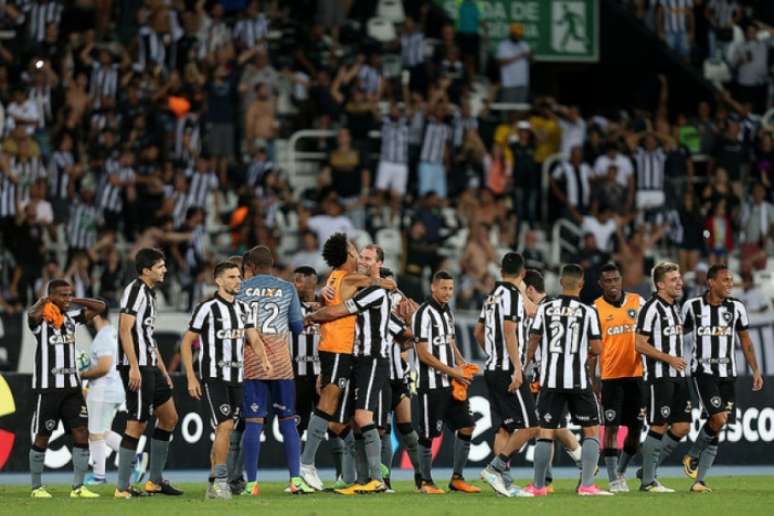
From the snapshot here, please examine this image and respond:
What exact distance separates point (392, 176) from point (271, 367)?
12898 millimetres

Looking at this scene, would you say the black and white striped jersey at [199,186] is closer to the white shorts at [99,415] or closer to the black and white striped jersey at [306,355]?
the white shorts at [99,415]

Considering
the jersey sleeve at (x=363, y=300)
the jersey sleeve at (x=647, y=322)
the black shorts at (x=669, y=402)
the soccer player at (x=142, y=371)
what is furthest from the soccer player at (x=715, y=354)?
the soccer player at (x=142, y=371)

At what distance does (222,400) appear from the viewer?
51.3 feet

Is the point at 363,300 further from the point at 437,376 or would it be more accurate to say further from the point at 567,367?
the point at 567,367

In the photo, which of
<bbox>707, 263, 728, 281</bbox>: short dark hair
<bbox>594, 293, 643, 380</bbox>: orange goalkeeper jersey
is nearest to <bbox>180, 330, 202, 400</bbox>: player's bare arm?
<bbox>594, 293, 643, 380</bbox>: orange goalkeeper jersey

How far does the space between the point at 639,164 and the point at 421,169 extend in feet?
13.0

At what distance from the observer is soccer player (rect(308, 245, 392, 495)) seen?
52.6ft

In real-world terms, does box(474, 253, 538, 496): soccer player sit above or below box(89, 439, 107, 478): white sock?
above

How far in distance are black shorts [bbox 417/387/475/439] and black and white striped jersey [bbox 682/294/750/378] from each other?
2.32m

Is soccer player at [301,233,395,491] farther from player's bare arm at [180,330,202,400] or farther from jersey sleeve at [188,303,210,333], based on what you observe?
player's bare arm at [180,330,202,400]

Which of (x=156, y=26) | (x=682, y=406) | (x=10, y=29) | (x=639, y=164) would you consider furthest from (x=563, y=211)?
(x=682, y=406)

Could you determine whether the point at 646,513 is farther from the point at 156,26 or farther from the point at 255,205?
the point at 156,26

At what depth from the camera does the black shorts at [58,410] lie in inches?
645

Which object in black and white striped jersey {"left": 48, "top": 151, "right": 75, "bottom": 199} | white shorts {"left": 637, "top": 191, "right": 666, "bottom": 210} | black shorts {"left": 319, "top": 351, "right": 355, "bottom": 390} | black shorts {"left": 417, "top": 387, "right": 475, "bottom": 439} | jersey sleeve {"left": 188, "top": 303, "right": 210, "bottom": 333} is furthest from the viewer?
white shorts {"left": 637, "top": 191, "right": 666, "bottom": 210}
